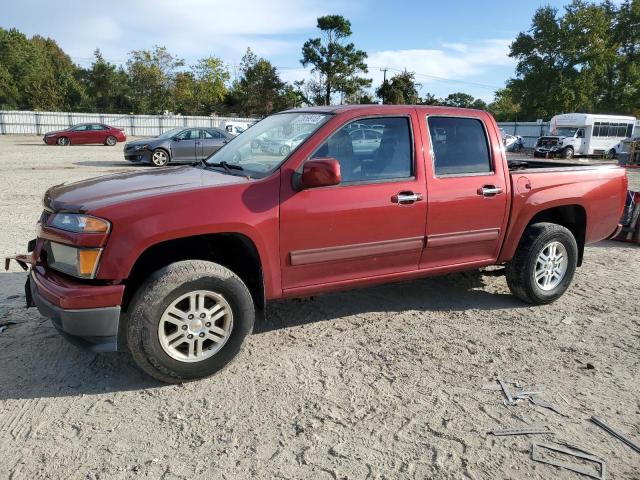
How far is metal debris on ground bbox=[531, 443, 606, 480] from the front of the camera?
8.59 ft

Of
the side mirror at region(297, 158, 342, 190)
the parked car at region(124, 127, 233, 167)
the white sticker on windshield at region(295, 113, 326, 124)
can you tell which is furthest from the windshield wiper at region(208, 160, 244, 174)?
the parked car at region(124, 127, 233, 167)

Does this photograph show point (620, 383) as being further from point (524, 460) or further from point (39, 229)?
point (39, 229)

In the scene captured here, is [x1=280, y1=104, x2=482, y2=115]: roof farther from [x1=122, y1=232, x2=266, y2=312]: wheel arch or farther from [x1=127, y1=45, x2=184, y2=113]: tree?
[x1=127, y1=45, x2=184, y2=113]: tree

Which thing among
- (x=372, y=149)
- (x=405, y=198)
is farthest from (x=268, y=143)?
(x=405, y=198)

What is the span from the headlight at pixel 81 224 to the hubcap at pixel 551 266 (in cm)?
372

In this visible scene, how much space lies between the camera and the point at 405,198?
4016 millimetres

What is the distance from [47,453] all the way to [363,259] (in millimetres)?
2347

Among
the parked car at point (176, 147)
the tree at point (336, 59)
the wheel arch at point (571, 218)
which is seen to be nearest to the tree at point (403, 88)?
the tree at point (336, 59)

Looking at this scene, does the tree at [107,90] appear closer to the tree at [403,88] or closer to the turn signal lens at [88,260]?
the tree at [403,88]

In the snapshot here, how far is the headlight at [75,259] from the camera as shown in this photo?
122 inches

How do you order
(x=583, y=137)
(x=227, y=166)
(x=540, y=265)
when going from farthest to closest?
(x=583, y=137) < (x=540, y=265) < (x=227, y=166)

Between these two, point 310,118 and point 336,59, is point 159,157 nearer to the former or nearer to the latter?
point 310,118

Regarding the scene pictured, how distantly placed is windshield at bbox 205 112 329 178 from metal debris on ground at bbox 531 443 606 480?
237 centimetres

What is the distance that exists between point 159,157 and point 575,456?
54.5 ft
